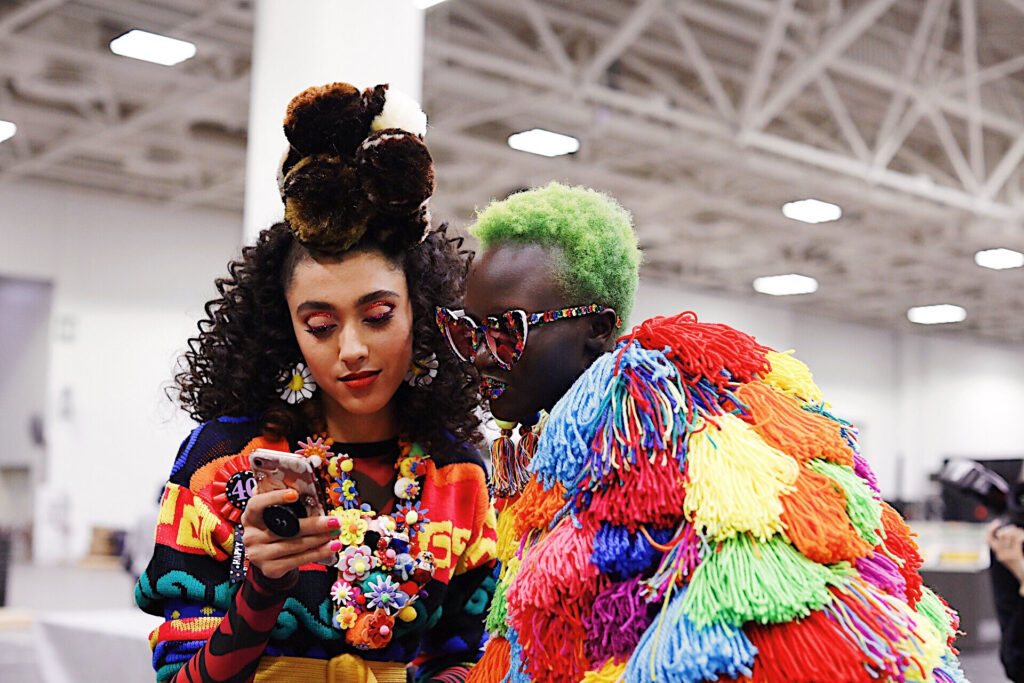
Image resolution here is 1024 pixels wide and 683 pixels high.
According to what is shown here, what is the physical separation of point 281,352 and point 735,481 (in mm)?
847

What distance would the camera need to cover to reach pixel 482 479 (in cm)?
173

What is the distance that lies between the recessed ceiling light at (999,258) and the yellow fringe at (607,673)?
15.3 m

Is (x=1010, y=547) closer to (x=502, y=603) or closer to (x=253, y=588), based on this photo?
(x=502, y=603)

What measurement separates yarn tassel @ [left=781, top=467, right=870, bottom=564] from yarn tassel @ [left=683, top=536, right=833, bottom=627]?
0.05 ft

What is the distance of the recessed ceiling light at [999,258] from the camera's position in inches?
596

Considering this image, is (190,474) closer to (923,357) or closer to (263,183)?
(263,183)

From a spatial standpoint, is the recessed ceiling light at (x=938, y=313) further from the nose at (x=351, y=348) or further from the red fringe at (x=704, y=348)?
the red fringe at (x=704, y=348)

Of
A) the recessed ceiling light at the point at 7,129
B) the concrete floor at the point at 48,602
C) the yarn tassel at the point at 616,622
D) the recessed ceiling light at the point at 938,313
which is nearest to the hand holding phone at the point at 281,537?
the yarn tassel at the point at 616,622

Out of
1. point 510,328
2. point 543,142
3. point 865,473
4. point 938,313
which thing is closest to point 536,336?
point 510,328

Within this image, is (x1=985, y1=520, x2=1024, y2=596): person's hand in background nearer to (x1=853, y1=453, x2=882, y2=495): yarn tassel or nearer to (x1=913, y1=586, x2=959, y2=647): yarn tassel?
(x1=913, y1=586, x2=959, y2=647): yarn tassel

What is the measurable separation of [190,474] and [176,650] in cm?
24

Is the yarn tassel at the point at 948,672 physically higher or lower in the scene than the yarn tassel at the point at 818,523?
lower

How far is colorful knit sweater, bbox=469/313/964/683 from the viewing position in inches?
41.2

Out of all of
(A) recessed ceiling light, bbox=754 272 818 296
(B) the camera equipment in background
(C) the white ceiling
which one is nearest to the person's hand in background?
(B) the camera equipment in background
